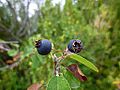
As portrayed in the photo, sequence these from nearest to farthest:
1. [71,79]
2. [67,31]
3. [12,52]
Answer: [71,79] < [12,52] < [67,31]

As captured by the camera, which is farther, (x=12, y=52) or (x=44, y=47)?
(x=12, y=52)

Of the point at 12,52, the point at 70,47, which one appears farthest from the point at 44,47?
the point at 12,52

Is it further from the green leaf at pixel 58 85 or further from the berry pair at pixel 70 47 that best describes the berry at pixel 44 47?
the green leaf at pixel 58 85

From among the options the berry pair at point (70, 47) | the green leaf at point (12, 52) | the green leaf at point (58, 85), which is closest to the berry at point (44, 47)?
the berry pair at point (70, 47)

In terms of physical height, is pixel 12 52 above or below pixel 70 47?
below

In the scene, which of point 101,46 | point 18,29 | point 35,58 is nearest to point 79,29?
point 101,46

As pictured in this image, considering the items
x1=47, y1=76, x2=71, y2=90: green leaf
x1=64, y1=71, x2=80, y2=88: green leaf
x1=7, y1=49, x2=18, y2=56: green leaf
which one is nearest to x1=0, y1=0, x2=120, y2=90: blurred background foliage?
x1=7, y1=49, x2=18, y2=56: green leaf

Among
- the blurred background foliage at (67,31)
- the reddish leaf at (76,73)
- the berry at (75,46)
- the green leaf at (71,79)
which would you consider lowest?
the blurred background foliage at (67,31)

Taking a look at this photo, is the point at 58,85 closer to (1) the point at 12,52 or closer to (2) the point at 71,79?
(2) the point at 71,79

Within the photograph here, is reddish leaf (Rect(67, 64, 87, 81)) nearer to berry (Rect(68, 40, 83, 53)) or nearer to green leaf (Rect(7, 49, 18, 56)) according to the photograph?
berry (Rect(68, 40, 83, 53))
